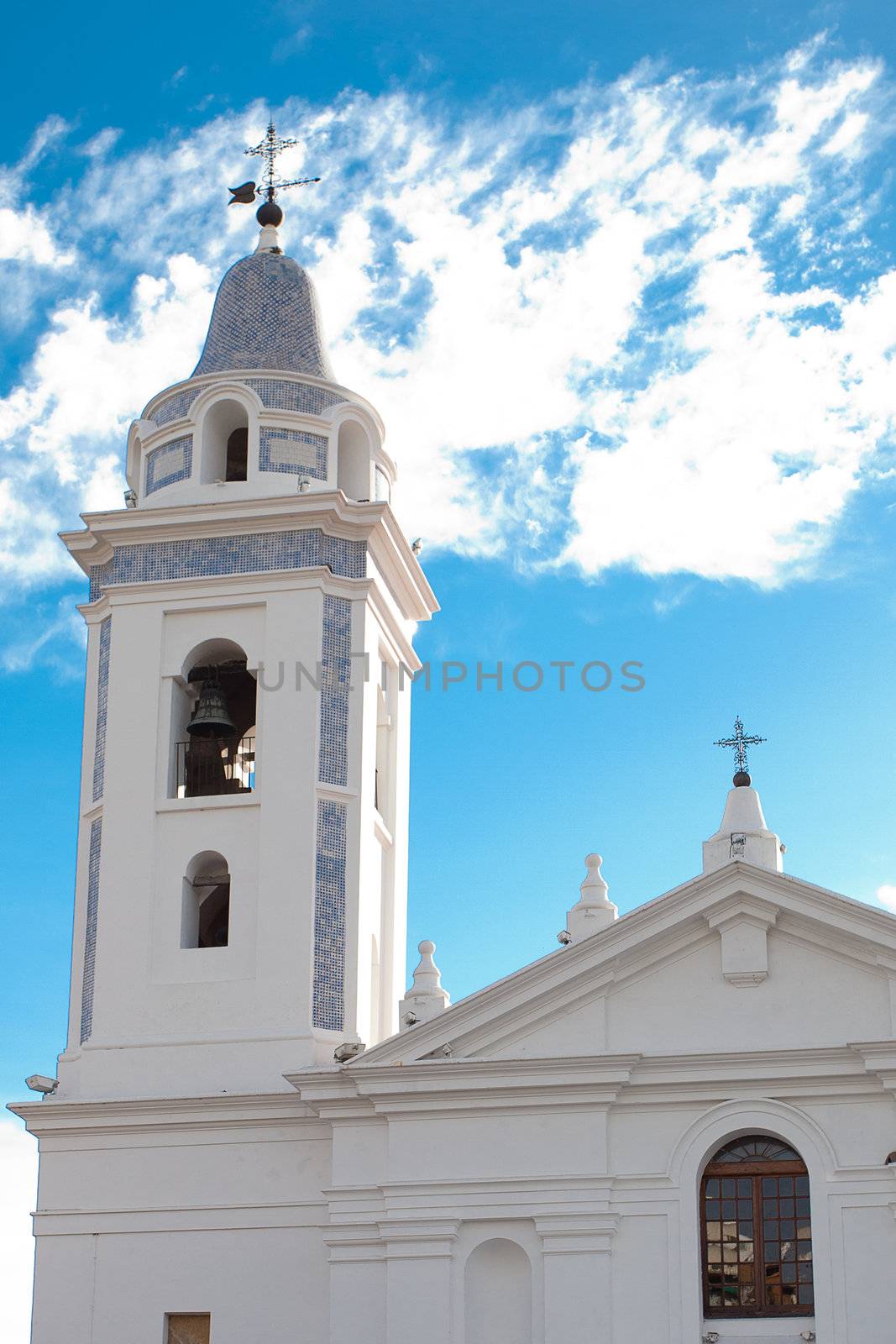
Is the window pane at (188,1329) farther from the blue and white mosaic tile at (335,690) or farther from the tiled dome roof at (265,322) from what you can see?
the tiled dome roof at (265,322)

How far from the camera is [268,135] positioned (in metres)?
28.8

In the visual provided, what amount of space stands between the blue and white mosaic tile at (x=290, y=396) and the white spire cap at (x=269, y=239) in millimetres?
2755

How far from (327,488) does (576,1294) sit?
10.1 m

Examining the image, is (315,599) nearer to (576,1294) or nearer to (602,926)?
(602,926)

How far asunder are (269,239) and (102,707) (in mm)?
7204

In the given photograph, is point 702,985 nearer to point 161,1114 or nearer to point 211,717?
point 161,1114

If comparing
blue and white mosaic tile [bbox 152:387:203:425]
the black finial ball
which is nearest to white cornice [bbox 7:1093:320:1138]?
blue and white mosaic tile [bbox 152:387:203:425]

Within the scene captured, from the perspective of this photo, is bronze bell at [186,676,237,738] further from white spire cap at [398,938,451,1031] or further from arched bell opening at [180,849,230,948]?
white spire cap at [398,938,451,1031]

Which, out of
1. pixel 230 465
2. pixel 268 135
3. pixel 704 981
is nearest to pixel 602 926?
pixel 704 981

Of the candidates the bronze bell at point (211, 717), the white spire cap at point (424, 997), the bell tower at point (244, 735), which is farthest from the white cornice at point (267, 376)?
the white spire cap at point (424, 997)

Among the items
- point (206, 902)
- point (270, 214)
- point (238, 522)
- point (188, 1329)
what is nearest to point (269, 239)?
point (270, 214)

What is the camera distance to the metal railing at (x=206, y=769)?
25.0 m

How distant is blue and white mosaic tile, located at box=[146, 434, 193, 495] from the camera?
86.2 feet

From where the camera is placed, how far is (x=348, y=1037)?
916 inches
